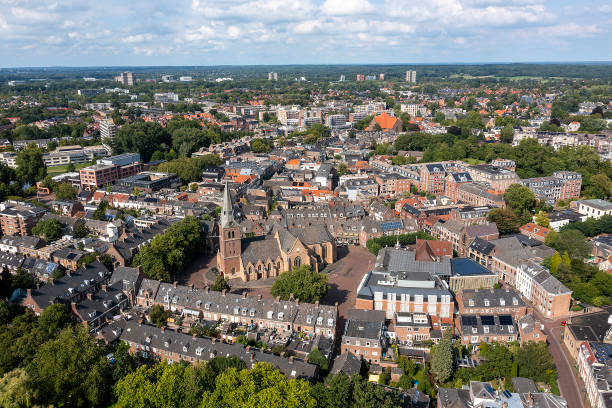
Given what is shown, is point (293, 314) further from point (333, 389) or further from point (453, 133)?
point (453, 133)

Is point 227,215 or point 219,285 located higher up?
point 227,215

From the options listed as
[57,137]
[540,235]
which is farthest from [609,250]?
[57,137]

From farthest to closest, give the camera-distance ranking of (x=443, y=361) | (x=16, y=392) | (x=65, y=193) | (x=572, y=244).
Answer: (x=65, y=193), (x=572, y=244), (x=443, y=361), (x=16, y=392)

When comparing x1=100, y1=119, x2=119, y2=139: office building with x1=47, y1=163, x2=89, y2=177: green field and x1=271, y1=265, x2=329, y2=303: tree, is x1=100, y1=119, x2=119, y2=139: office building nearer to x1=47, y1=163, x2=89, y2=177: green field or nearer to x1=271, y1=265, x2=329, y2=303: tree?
x1=47, y1=163, x2=89, y2=177: green field

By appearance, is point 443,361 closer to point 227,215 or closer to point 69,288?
point 227,215

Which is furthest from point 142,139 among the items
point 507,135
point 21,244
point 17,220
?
point 507,135

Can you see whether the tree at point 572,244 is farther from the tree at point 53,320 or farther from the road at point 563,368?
the tree at point 53,320

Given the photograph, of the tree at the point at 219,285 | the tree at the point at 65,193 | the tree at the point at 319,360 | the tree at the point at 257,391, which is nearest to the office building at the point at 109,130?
the tree at the point at 65,193
